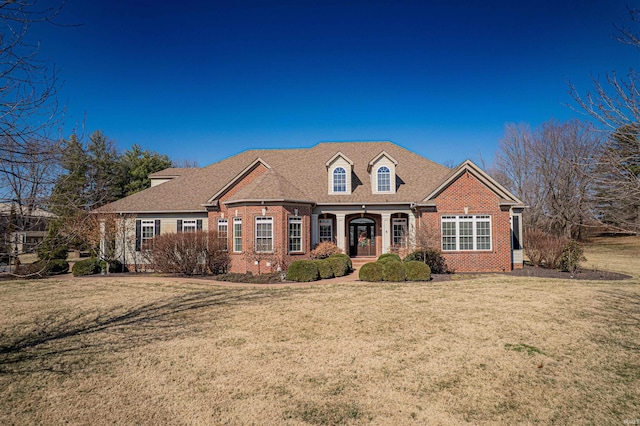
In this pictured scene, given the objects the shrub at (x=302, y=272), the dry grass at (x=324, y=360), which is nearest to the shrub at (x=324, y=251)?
the shrub at (x=302, y=272)

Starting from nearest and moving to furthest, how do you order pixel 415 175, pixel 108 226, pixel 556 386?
pixel 556 386 → pixel 108 226 → pixel 415 175

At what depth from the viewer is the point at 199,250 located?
18641 millimetres

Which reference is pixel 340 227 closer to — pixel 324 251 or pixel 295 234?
pixel 324 251

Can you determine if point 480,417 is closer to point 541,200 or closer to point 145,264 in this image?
point 145,264

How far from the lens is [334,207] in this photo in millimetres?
22312

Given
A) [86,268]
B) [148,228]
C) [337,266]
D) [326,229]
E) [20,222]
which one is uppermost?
[20,222]

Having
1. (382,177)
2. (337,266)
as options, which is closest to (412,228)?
(382,177)

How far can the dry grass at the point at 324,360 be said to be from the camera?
5.00 meters

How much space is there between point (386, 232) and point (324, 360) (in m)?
16.5

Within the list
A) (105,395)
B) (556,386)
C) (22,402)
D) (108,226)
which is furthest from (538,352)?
(108,226)

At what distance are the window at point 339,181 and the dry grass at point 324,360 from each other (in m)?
11.4

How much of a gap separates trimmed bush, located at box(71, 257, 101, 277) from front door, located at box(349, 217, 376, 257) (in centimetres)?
1538

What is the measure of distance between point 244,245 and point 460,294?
1071cm

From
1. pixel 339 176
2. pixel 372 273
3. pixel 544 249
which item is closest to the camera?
pixel 372 273
